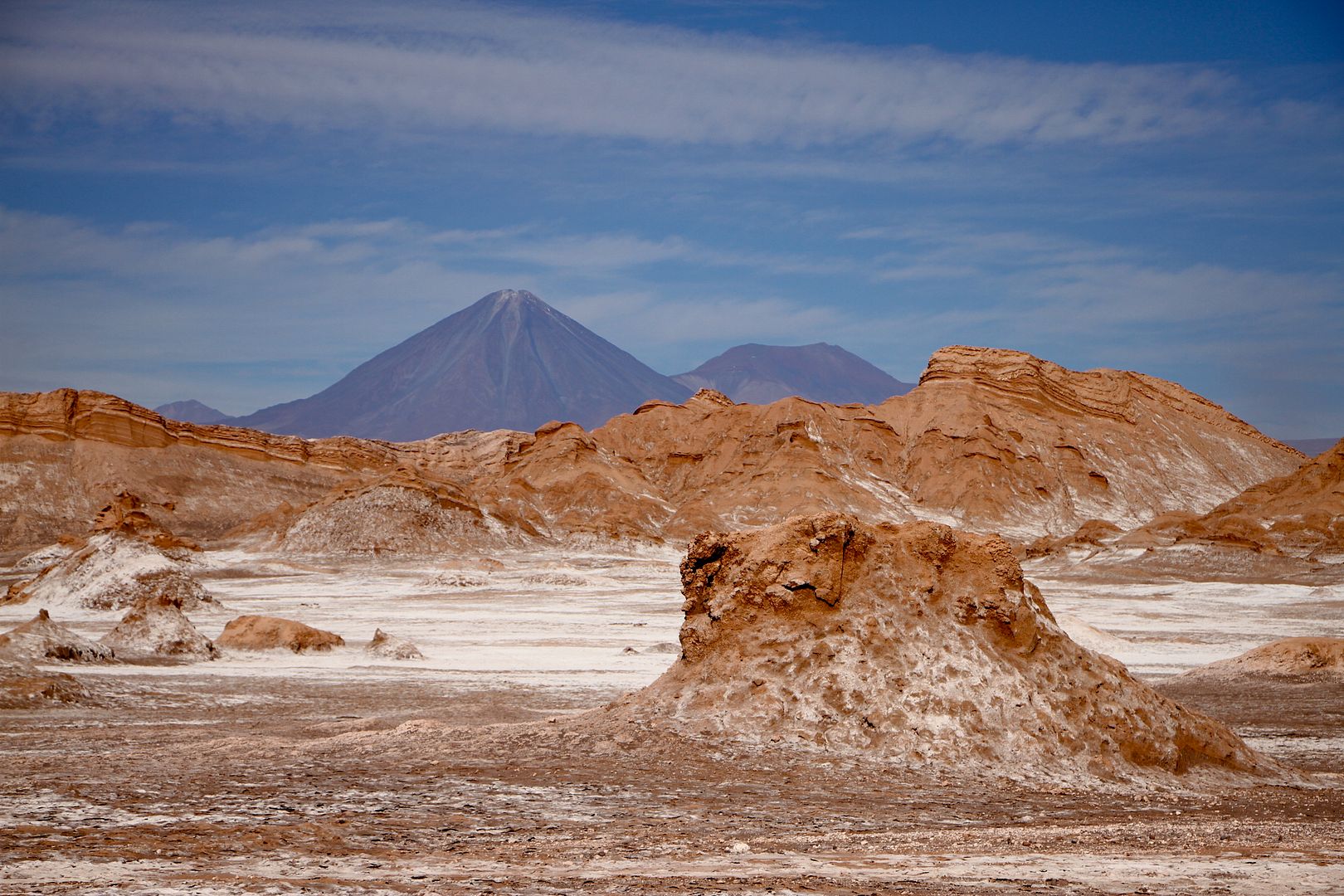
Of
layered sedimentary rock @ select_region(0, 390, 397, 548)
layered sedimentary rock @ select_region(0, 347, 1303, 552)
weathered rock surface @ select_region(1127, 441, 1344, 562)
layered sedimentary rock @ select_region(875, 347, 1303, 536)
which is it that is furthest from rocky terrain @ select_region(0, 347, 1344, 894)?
layered sedimentary rock @ select_region(875, 347, 1303, 536)

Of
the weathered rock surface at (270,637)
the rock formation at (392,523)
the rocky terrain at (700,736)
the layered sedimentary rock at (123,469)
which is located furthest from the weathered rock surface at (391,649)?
the layered sedimentary rock at (123,469)

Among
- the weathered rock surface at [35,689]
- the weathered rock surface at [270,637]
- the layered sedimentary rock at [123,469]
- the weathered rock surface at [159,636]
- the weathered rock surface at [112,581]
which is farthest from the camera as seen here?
the layered sedimentary rock at [123,469]

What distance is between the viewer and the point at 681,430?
106938 millimetres

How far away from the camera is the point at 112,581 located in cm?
3566

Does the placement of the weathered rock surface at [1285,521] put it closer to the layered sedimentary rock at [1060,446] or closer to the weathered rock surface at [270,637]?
the layered sedimentary rock at [1060,446]

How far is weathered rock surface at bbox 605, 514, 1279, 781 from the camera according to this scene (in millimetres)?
11594

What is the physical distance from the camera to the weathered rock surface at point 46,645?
19.2 meters

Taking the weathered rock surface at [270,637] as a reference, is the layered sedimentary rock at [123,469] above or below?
above

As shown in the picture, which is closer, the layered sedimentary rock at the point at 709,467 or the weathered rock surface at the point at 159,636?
the weathered rock surface at the point at 159,636

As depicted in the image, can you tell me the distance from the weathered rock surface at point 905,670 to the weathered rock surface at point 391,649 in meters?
12.8

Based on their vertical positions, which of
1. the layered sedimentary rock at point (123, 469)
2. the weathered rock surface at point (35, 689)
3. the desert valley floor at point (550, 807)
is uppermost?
the layered sedimentary rock at point (123, 469)

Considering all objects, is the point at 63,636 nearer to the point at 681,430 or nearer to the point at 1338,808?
the point at 1338,808

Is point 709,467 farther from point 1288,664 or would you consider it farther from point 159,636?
point 1288,664

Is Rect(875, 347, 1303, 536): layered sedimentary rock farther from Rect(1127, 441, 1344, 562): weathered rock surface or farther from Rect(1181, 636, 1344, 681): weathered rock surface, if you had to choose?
Rect(1181, 636, 1344, 681): weathered rock surface
